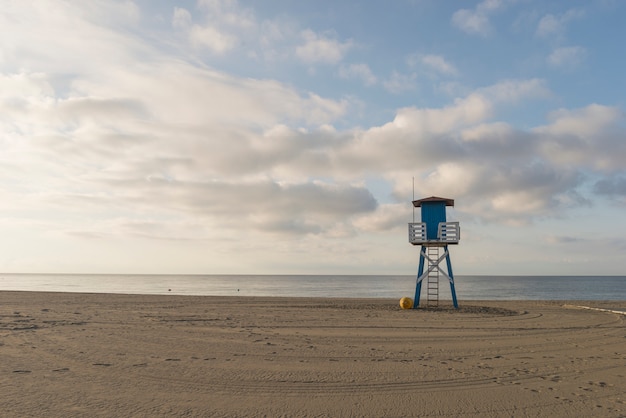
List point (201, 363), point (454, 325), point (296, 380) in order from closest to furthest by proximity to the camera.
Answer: point (296, 380)
point (201, 363)
point (454, 325)

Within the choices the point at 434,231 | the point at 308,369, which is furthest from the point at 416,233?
the point at 308,369

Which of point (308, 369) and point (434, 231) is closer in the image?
point (308, 369)

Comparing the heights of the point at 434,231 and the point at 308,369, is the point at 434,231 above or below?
above

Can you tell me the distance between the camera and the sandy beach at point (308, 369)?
804cm

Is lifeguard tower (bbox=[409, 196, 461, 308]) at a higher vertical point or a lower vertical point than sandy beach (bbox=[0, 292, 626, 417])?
higher

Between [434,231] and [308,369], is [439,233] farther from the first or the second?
[308,369]

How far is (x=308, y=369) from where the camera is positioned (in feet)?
35.7

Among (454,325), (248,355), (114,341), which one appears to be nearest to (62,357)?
(114,341)

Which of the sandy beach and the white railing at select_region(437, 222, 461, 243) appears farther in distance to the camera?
the white railing at select_region(437, 222, 461, 243)

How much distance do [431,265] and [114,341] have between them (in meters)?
19.9

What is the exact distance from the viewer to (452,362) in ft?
38.7

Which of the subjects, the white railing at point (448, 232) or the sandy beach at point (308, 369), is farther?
the white railing at point (448, 232)

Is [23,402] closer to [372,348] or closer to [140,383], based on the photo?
[140,383]

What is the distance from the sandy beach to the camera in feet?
26.4
